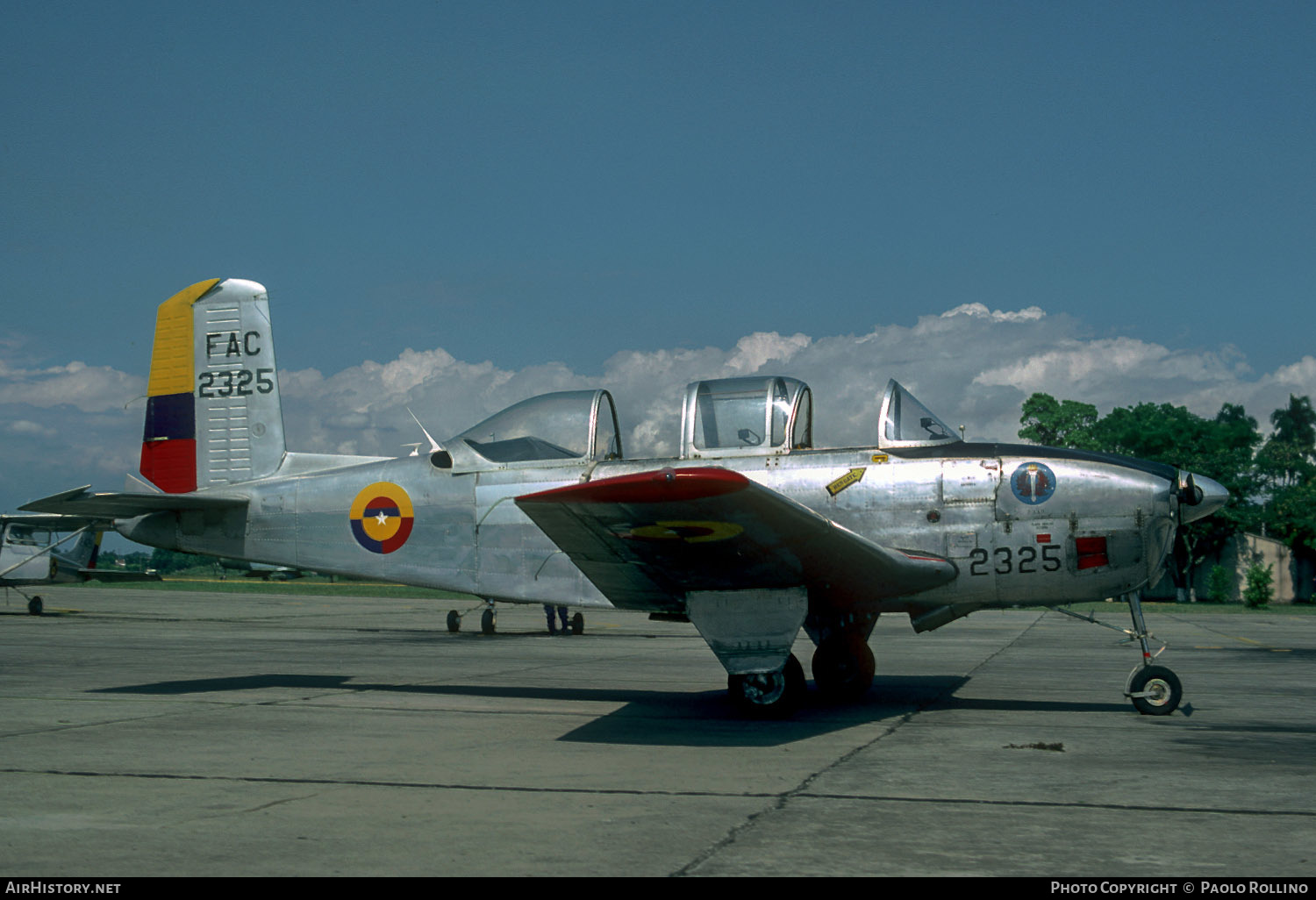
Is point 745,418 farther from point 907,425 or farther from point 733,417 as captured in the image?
point 907,425

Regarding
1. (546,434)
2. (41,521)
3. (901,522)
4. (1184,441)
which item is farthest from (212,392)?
(1184,441)

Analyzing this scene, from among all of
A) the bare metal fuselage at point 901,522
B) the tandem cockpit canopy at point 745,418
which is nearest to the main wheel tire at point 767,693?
the bare metal fuselage at point 901,522

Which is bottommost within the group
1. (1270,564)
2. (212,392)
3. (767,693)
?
(1270,564)

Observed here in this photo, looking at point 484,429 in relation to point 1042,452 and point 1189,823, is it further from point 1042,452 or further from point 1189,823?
point 1189,823

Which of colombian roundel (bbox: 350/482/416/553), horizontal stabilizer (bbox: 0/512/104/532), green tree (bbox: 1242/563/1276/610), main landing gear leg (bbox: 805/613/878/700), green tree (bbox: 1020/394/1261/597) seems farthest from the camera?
green tree (bbox: 1020/394/1261/597)

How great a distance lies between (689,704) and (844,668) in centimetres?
153

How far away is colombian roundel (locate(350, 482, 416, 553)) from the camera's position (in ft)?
32.8

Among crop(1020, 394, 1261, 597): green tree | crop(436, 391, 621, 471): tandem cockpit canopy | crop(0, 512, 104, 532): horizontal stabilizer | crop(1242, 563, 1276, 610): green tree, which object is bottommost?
crop(1242, 563, 1276, 610): green tree

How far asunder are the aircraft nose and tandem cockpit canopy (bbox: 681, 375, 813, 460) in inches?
122

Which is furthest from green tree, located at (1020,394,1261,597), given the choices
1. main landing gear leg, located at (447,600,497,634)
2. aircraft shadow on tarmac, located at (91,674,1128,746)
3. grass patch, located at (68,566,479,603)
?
aircraft shadow on tarmac, located at (91,674,1128,746)

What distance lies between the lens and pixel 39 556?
84.1ft

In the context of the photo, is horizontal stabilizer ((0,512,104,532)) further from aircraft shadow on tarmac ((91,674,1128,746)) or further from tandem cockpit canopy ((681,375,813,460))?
tandem cockpit canopy ((681,375,813,460))

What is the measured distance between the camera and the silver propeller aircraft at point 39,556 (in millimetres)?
26375

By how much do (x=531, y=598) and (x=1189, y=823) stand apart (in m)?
6.11
